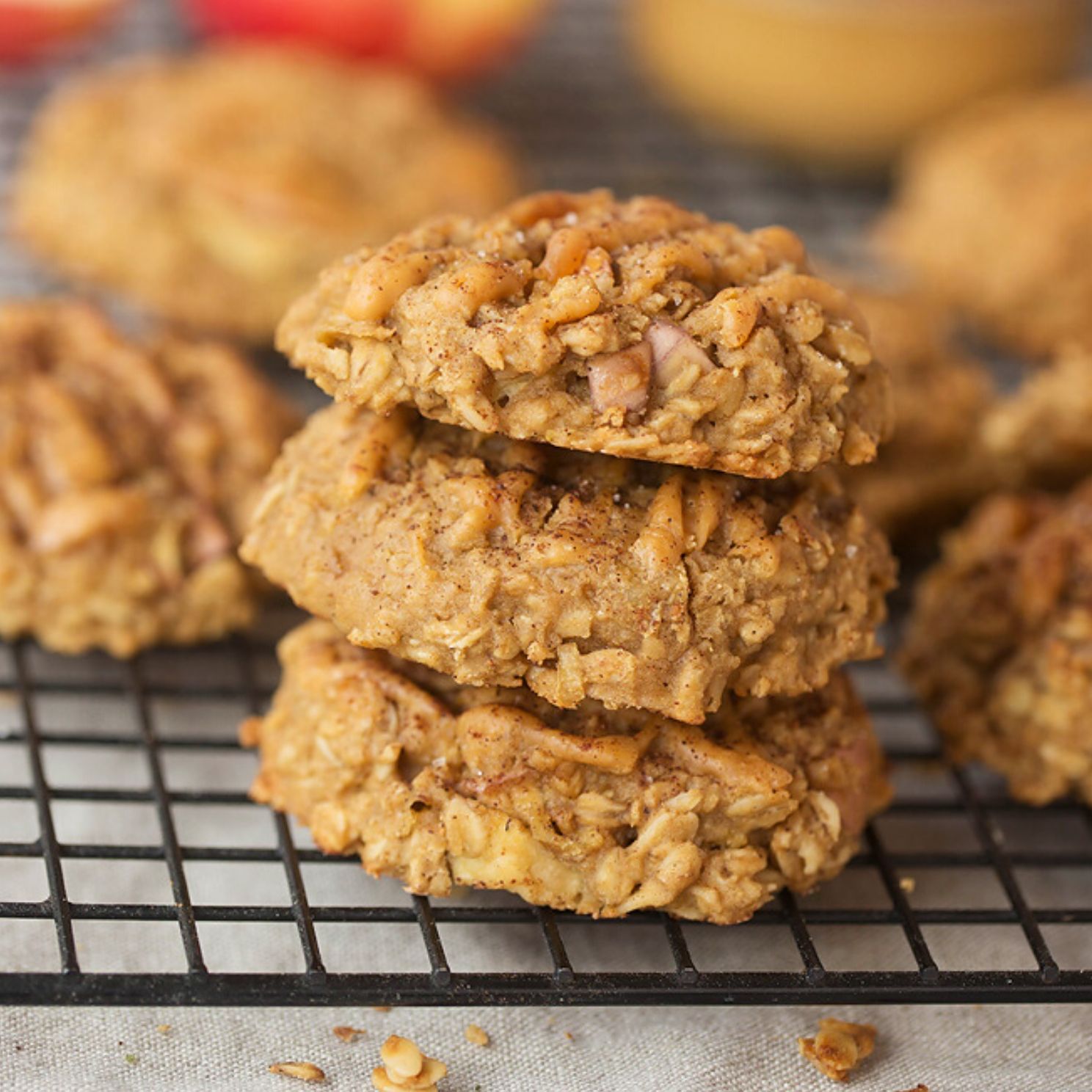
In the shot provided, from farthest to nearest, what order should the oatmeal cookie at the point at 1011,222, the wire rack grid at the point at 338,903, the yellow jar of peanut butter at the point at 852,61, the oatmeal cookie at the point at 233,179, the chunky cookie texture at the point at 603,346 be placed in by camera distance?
the yellow jar of peanut butter at the point at 852,61, the oatmeal cookie at the point at 1011,222, the oatmeal cookie at the point at 233,179, the wire rack grid at the point at 338,903, the chunky cookie texture at the point at 603,346

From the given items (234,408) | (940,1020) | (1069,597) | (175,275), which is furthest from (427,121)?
(940,1020)

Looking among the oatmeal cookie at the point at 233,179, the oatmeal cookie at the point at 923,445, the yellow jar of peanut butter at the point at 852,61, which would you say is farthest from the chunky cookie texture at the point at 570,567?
the yellow jar of peanut butter at the point at 852,61

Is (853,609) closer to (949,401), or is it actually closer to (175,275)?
(949,401)

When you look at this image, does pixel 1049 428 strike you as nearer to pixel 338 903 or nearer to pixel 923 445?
pixel 923 445

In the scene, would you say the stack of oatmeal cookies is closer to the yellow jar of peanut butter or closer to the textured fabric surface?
the textured fabric surface

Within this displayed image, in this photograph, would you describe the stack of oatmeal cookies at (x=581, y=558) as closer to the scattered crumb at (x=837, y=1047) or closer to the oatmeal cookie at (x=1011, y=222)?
the scattered crumb at (x=837, y=1047)
